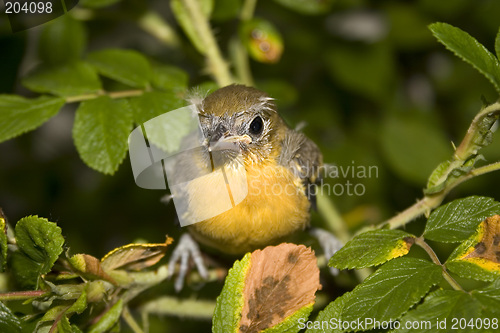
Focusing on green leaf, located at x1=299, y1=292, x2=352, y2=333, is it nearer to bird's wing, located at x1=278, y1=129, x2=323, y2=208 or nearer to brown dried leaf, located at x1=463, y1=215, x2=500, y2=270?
brown dried leaf, located at x1=463, y1=215, x2=500, y2=270

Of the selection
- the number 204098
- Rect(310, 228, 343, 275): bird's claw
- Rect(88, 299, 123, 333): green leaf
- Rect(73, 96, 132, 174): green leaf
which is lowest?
Rect(310, 228, 343, 275): bird's claw

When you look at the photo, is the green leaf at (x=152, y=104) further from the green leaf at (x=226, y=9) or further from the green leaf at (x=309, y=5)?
the green leaf at (x=309, y=5)

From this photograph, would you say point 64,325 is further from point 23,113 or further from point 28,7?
point 28,7

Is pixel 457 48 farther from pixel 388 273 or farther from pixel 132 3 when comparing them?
pixel 132 3

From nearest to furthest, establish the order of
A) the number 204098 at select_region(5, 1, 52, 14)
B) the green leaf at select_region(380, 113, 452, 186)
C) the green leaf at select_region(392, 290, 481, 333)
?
the green leaf at select_region(392, 290, 481, 333)
the number 204098 at select_region(5, 1, 52, 14)
the green leaf at select_region(380, 113, 452, 186)

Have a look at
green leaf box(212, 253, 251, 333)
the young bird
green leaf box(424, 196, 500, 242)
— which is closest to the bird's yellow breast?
the young bird

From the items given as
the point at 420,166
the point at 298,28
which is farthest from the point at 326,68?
the point at 420,166
